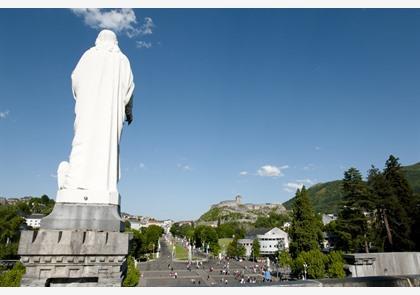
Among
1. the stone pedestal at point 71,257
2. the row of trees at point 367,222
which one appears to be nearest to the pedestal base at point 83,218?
the stone pedestal at point 71,257

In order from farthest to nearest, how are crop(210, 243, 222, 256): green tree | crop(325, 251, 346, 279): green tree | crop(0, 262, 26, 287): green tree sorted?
crop(210, 243, 222, 256): green tree → crop(325, 251, 346, 279): green tree → crop(0, 262, 26, 287): green tree

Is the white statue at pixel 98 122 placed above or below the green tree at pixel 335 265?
above

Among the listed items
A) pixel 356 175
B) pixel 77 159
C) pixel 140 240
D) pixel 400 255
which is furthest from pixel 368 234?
pixel 140 240

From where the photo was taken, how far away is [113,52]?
604cm

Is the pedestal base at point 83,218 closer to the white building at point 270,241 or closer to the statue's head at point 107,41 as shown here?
the statue's head at point 107,41

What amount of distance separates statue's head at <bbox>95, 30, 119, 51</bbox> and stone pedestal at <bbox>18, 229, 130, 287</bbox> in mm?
3624

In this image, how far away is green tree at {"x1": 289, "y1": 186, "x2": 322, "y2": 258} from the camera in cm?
4034

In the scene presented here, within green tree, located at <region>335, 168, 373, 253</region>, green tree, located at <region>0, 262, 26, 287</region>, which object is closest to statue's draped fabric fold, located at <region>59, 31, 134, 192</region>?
green tree, located at <region>0, 262, 26, 287</region>

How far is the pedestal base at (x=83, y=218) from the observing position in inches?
188

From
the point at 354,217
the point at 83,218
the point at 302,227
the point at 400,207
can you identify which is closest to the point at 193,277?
the point at 302,227

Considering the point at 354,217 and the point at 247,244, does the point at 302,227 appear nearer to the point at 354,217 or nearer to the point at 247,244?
the point at 354,217

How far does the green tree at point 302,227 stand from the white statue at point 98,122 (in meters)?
39.4

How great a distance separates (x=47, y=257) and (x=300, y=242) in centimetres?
4060

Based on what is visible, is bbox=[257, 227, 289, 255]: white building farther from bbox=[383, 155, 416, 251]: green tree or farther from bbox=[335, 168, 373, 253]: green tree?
bbox=[383, 155, 416, 251]: green tree
